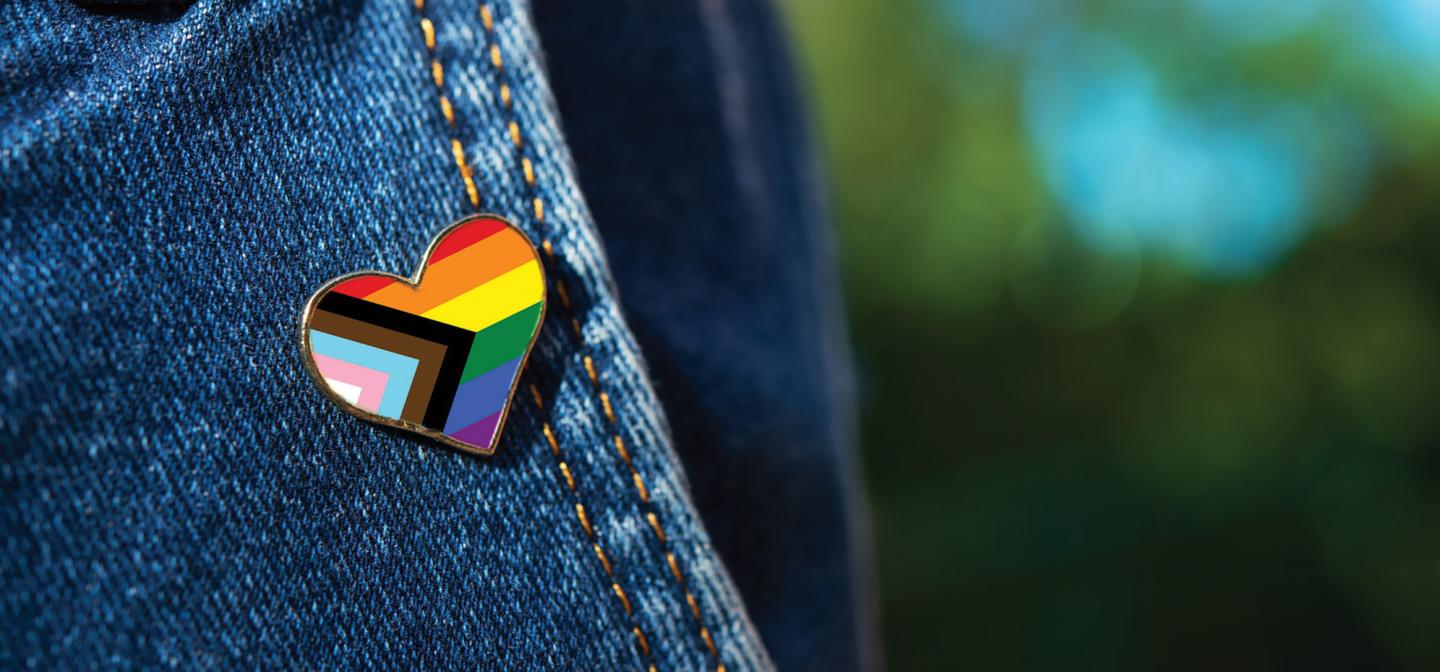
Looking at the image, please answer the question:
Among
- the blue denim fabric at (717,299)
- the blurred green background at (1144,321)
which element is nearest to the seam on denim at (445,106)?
the blue denim fabric at (717,299)

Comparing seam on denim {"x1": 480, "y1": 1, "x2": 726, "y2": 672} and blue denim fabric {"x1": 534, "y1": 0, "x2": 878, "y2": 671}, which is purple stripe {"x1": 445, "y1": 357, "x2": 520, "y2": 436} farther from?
blue denim fabric {"x1": 534, "y1": 0, "x2": 878, "y2": 671}

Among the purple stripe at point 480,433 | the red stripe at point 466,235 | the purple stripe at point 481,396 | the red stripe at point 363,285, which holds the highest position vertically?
the red stripe at point 466,235

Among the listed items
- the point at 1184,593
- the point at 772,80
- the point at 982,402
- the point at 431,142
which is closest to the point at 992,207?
the point at 982,402

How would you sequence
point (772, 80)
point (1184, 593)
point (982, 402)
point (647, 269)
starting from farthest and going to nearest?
point (982, 402), point (1184, 593), point (772, 80), point (647, 269)

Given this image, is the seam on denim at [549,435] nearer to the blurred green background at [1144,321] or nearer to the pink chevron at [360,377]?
the pink chevron at [360,377]

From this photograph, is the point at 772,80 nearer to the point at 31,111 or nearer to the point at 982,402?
the point at 31,111

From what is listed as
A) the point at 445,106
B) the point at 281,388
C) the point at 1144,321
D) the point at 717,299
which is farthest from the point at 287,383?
the point at 1144,321
